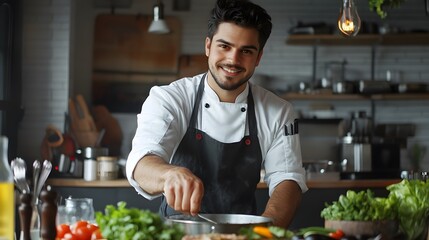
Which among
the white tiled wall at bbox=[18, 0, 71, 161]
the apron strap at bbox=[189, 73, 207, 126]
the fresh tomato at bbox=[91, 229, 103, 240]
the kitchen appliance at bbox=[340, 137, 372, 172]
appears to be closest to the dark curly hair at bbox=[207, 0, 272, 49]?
the apron strap at bbox=[189, 73, 207, 126]

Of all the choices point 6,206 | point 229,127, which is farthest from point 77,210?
point 6,206

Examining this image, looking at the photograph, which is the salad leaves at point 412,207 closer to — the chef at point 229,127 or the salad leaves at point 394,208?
the salad leaves at point 394,208

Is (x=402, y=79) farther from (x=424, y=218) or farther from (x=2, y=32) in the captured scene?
(x=424, y=218)

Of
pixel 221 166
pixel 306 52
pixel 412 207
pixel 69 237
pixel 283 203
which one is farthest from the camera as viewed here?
pixel 306 52

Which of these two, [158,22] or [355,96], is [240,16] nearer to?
[158,22]

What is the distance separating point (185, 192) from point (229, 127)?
120 centimetres

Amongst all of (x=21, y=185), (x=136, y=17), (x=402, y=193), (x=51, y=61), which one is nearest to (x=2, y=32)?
(x=51, y=61)

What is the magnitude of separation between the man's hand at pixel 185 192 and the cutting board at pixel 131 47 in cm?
587

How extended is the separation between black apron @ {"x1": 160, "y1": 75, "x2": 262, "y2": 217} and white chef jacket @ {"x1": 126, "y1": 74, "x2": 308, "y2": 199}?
0.09 ft

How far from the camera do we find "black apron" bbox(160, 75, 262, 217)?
354 centimetres

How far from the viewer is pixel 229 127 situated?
12.0 feet

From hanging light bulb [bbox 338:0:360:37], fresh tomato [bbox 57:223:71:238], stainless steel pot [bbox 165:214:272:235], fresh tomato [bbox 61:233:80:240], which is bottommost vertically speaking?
fresh tomato [bbox 61:233:80:240]

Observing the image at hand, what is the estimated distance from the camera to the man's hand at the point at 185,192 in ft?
8.07

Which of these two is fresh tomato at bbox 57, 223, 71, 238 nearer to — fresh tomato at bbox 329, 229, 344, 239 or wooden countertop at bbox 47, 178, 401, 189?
fresh tomato at bbox 329, 229, 344, 239
